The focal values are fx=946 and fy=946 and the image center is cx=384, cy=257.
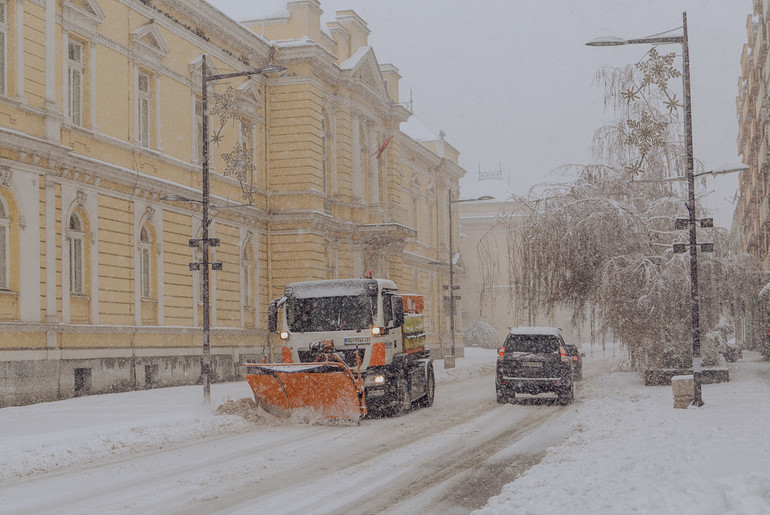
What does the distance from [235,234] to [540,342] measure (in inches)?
627

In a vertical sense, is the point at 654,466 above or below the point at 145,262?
below

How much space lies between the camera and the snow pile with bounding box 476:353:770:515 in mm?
8805

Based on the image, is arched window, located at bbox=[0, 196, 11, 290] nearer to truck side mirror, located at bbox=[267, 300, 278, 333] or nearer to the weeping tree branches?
truck side mirror, located at bbox=[267, 300, 278, 333]

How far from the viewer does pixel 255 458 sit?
13320 mm

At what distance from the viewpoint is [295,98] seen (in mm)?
38688

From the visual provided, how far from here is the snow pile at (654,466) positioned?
28.9 feet

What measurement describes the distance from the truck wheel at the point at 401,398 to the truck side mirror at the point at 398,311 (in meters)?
1.19

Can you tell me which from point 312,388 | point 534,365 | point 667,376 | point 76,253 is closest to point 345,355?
point 312,388

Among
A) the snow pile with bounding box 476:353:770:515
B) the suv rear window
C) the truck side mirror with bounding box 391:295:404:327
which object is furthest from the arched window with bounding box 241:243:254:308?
the snow pile with bounding box 476:353:770:515

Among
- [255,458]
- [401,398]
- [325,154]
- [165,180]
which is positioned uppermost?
[325,154]

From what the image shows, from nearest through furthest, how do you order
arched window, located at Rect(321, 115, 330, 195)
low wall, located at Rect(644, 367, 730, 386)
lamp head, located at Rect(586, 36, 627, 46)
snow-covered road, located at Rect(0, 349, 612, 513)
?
snow-covered road, located at Rect(0, 349, 612, 513), lamp head, located at Rect(586, 36, 627, 46), low wall, located at Rect(644, 367, 730, 386), arched window, located at Rect(321, 115, 330, 195)

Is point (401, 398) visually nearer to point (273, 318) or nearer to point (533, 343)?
point (273, 318)

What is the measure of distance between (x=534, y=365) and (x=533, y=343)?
1.98ft

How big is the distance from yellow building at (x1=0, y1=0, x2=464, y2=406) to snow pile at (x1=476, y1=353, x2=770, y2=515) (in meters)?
13.2
